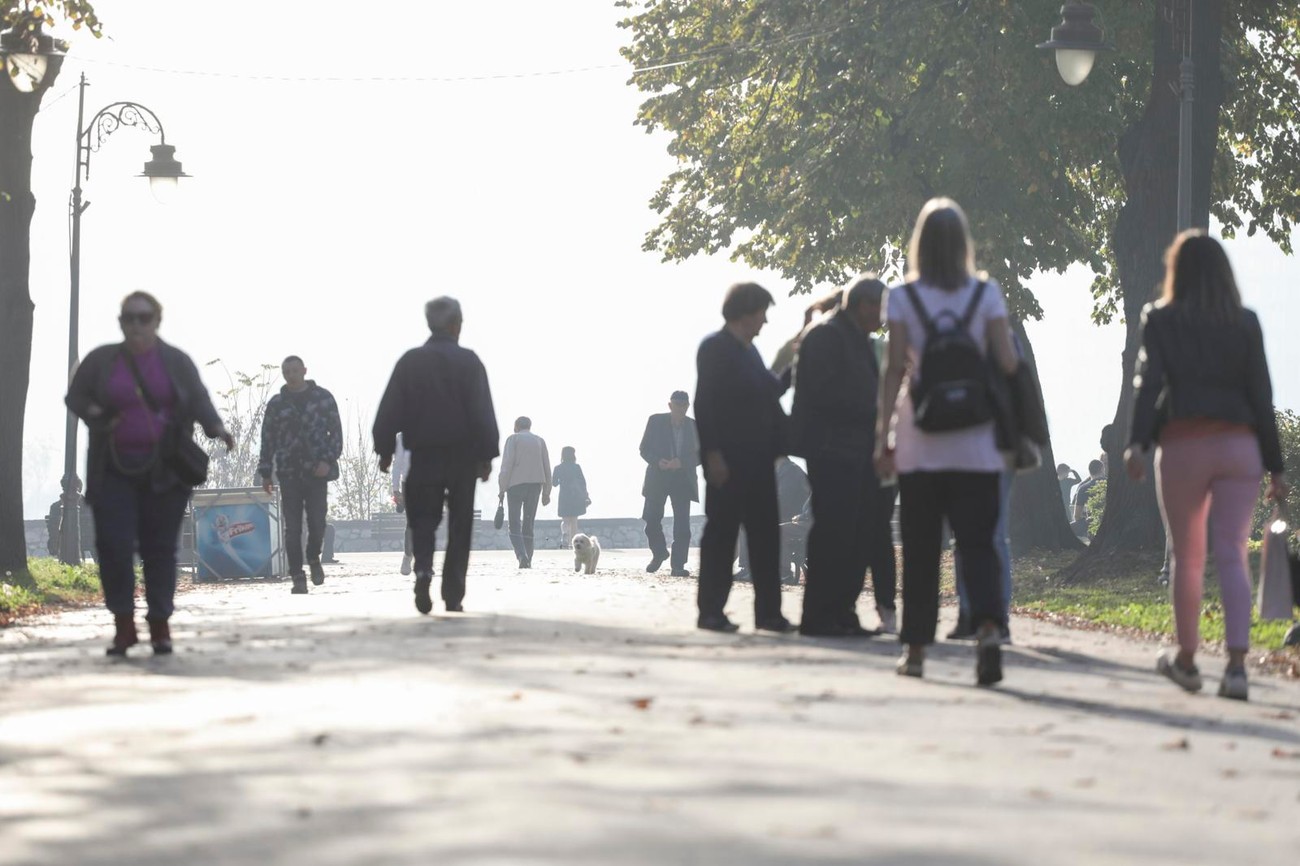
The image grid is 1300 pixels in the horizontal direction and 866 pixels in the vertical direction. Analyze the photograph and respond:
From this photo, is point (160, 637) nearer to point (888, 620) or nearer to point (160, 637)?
point (160, 637)

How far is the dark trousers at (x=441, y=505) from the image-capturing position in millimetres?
13812

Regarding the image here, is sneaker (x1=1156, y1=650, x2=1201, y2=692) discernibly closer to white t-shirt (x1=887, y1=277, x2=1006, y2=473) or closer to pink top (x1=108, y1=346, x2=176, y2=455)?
white t-shirt (x1=887, y1=277, x2=1006, y2=473)

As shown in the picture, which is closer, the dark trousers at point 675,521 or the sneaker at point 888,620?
the sneaker at point 888,620

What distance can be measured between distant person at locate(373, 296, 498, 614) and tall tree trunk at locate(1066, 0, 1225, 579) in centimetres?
797

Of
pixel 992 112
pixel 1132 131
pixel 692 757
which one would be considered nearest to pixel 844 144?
pixel 992 112

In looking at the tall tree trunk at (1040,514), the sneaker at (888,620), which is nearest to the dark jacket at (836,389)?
the sneaker at (888,620)

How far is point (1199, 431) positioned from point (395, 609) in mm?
7011

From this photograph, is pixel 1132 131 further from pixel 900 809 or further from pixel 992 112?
pixel 900 809

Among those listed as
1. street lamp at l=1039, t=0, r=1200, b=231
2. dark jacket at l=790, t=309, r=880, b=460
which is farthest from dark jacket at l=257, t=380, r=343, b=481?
dark jacket at l=790, t=309, r=880, b=460

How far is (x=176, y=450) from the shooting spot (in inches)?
436

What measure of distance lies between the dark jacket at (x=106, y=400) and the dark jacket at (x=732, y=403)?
2.43 m

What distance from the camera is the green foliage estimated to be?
2453 centimetres

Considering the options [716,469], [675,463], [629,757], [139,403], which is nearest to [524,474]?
[675,463]

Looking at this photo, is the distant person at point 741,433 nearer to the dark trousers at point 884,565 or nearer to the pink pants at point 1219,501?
the dark trousers at point 884,565
